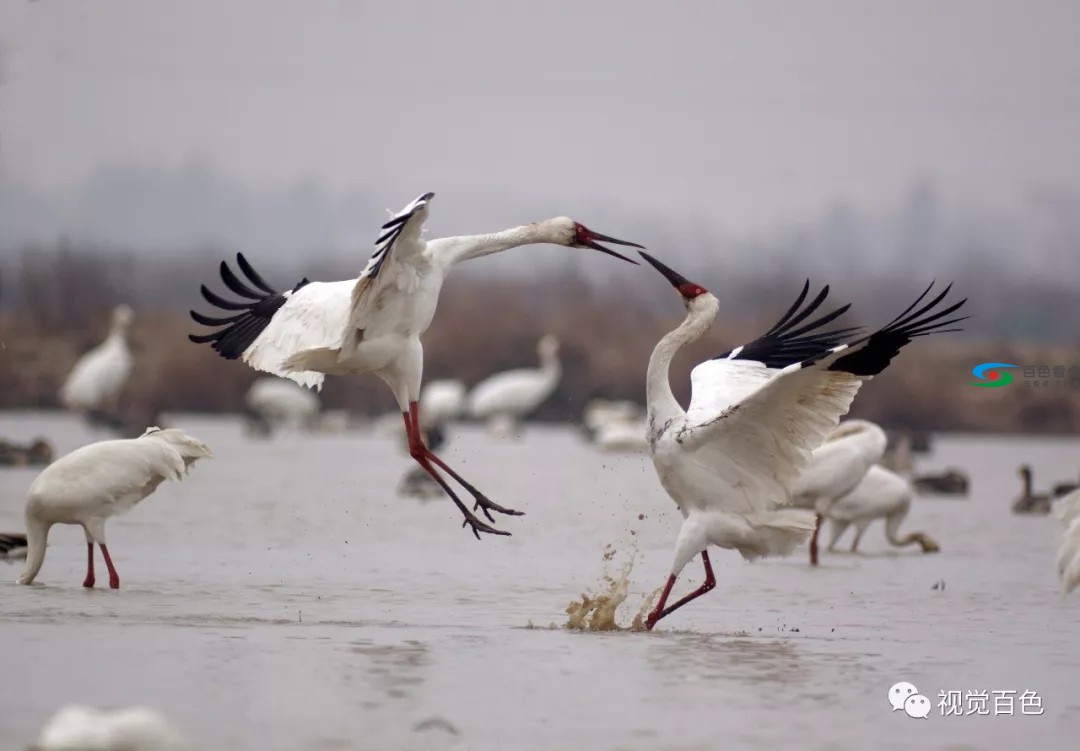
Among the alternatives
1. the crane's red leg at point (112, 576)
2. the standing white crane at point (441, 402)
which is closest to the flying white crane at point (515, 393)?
the standing white crane at point (441, 402)

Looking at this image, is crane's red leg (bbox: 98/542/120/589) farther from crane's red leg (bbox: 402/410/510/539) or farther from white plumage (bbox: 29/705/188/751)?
white plumage (bbox: 29/705/188/751)

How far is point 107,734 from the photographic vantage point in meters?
4.95

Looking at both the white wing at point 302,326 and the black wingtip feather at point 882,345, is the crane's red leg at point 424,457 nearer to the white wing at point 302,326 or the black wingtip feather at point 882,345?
the white wing at point 302,326

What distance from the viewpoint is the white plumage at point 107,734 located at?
16.1 feet

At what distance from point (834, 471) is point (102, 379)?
12.6m

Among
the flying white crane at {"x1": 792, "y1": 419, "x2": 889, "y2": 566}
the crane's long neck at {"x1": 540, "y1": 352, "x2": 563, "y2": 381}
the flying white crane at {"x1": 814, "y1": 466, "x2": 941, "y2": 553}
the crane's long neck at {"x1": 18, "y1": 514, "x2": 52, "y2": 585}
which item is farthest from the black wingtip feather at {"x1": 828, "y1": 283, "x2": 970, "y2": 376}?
the crane's long neck at {"x1": 540, "y1": 352, "x2": 563, "y2": 381}

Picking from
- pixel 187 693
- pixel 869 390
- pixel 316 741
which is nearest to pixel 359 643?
pixel 187 693

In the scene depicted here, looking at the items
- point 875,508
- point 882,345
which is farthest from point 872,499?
point 882,345

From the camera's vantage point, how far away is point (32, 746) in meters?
5.36

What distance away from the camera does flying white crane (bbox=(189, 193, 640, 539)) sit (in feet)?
29.5

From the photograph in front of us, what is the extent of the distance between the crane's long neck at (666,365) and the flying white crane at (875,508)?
137 inches

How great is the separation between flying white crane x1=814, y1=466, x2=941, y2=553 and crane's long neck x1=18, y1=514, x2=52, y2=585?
566 cm

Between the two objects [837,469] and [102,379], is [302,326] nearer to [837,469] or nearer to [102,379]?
[837,469]

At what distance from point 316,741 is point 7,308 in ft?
54.3
